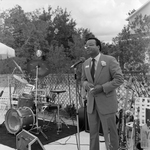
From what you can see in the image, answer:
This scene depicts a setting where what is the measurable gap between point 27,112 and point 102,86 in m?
2.24

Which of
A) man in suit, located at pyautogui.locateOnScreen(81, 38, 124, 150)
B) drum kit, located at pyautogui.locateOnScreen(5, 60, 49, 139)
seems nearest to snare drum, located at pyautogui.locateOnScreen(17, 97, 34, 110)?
drum kit, located at pyautogui.locateOnScreen(5, 60, 49, 139)

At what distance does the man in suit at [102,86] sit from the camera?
2.51 meters

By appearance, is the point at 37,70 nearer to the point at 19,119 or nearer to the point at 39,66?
the point at 39,66

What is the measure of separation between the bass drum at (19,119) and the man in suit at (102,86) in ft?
5.99

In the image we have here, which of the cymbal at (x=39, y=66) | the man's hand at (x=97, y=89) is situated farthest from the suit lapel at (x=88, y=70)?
the cymbal at (x=39, y=66)

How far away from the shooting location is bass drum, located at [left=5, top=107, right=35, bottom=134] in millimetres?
4066

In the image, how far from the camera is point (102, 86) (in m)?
2.49

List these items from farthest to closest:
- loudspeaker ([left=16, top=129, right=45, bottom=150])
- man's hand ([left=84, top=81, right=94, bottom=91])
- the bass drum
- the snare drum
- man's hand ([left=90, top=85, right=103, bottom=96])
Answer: the snare drum < the bass drum < loudspeaker ([left=16, top=129, right=45, bottom=150]) < man's hand ([left=84, top=81, right=94, bottom=91]) < man's hand ([left=90, top=85, right=103, bottom=96])

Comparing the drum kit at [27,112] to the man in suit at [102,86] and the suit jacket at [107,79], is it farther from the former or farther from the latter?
the suit jacket at [107,79]

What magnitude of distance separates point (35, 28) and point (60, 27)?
823cm

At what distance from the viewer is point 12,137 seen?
416 centimetres

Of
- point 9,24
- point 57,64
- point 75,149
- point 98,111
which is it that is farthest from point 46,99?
point 9,24

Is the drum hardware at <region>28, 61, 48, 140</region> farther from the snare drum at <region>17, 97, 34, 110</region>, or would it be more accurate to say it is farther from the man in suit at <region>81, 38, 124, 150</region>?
the man in suit at <region>81, 38, 124, 150</region>

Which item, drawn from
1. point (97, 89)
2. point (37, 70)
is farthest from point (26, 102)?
point (97, 89)
